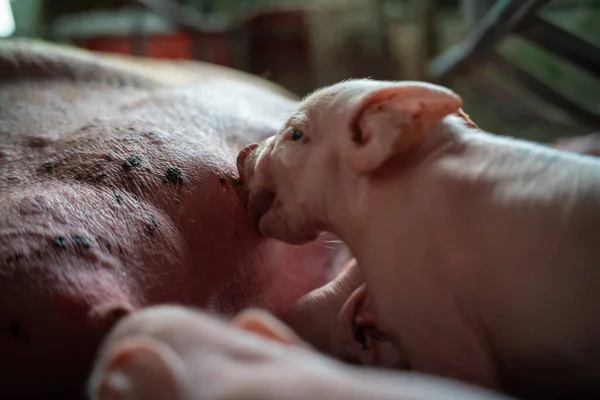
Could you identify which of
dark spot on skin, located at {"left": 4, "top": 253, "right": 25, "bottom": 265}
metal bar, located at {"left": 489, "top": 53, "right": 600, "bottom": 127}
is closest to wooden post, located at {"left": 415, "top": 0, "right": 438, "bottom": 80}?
metal bar, located at {"left": 489, "top": 53, "right": 600, "bottom": 127}

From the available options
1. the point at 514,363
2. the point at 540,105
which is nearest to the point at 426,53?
the point at 540,105

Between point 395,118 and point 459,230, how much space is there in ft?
0.67

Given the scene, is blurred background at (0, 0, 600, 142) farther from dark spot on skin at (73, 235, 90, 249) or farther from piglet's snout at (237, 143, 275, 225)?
dark spot on skin at (73, 235, 90, 249)

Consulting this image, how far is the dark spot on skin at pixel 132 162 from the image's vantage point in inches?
46.3

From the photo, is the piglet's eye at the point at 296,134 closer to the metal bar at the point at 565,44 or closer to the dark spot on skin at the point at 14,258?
the dark spot on skin at the point at 14,258

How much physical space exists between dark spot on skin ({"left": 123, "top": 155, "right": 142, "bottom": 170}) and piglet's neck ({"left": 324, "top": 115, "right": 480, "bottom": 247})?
35cm

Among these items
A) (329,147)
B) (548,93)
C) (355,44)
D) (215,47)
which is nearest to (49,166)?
(329,147)

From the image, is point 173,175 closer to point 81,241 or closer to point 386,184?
point 81,241

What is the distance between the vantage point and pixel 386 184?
1.05m

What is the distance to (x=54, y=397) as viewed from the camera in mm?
877

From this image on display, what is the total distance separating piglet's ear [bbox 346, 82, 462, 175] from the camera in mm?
1031

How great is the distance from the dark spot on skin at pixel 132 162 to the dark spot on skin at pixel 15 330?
1.25ft

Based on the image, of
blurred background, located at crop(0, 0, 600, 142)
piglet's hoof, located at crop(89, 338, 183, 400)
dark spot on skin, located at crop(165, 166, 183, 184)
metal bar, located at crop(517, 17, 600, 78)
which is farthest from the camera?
blurred background, located at crop(0, 0, 600, 142)

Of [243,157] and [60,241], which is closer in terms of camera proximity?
[60,241]
